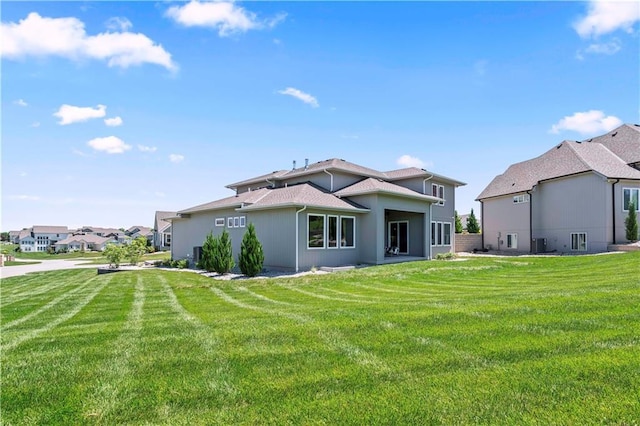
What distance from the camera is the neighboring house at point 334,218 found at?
16344mm

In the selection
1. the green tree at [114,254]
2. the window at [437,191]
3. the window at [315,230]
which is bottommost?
the green tree at [114,254]

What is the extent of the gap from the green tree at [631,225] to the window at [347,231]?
16.2m

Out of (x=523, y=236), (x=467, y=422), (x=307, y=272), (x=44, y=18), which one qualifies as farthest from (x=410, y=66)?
(x=523, y=236)

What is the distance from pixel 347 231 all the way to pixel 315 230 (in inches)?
76.5

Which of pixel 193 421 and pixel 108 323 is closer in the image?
pixel 193 421

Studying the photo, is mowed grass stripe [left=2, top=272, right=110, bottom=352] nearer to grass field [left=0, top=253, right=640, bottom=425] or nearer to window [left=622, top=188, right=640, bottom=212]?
grass field [left=0, top=253, right=640, bottom=425]

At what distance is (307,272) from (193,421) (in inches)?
504

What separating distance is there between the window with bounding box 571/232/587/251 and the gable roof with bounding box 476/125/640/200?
12.6 feet

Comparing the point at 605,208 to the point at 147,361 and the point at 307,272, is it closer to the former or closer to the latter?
the point at 307,272

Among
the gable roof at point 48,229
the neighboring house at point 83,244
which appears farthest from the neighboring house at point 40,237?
the neighboring house at point 83,244

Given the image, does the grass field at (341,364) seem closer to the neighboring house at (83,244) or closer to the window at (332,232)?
the window at (332,232)

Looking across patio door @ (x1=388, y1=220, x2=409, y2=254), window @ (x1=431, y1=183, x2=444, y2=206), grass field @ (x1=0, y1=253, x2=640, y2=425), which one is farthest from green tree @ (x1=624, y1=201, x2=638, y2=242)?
grass field @ (x1=0, y1=253, x2=640, y2=425)

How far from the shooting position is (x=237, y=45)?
503 inches

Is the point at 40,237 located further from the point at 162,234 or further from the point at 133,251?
the point at 133,251
